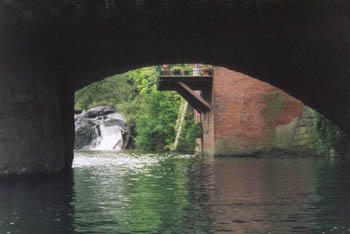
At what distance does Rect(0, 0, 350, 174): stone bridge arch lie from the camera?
34.8 ft

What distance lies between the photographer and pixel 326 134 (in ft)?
65.1

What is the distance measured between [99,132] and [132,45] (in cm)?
3067

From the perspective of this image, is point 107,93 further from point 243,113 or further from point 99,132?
point 243,113

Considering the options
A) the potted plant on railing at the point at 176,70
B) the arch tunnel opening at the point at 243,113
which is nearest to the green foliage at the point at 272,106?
the arch tunnel opening at the point at 243,113

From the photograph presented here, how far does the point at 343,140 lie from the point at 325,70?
585 centimetres

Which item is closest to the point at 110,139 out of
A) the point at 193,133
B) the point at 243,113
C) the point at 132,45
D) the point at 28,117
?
the point at 193,133

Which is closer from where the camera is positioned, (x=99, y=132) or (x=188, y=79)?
(x=188, y=79)

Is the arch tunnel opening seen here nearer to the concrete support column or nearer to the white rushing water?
the concrete support column

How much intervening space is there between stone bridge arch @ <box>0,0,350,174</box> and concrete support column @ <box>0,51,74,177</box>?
2 centimetres

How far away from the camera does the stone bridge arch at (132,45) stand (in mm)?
10602

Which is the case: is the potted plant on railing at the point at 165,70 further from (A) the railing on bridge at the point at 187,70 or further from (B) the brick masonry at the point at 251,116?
(B) the brick masonry at the point at 251,116

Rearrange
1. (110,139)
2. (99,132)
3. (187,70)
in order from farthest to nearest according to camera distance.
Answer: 1. (99,132)
2. (110,139)
3. (187,70)

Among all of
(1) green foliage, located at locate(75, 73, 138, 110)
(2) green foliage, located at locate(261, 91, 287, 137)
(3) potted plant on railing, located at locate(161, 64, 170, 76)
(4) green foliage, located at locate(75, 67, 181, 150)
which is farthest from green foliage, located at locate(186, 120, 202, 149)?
(1) green foliage, located at locate(75, 73, 138, 110)

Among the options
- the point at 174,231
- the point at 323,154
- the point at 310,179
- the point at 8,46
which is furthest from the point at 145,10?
the point at 323,154
